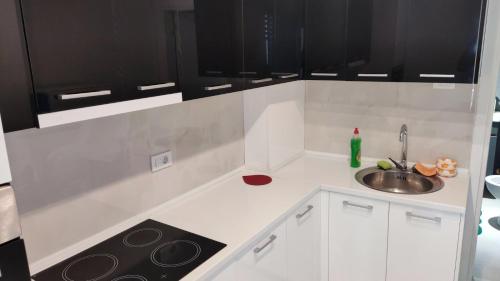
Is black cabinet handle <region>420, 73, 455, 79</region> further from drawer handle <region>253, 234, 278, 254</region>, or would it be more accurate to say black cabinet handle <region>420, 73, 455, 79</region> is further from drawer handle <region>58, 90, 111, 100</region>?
drawer handle <region>58, 90, 111, 100</region>

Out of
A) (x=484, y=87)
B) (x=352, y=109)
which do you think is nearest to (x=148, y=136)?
(x=352, y=109)

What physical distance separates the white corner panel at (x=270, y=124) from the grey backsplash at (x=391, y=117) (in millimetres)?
221

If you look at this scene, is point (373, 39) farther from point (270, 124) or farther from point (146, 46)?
point (146, 46)

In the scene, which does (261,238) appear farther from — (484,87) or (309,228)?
(484,87)

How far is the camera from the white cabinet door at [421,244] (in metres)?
1.93

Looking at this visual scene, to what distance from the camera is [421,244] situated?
6.61 ft

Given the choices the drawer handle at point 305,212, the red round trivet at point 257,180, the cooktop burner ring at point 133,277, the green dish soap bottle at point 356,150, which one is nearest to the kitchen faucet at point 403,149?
the green dish soap bottle at point 356,150

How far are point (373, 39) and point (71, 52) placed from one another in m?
1.61

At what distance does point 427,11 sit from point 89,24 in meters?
1.65

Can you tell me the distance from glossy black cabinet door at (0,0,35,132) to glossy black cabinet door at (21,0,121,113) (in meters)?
0.02

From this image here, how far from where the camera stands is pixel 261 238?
1.69m

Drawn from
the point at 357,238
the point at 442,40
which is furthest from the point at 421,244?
the point at 442,40

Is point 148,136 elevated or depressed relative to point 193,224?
elevated

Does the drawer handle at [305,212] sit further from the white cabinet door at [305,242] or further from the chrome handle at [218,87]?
the chrome handle at [218,87]
